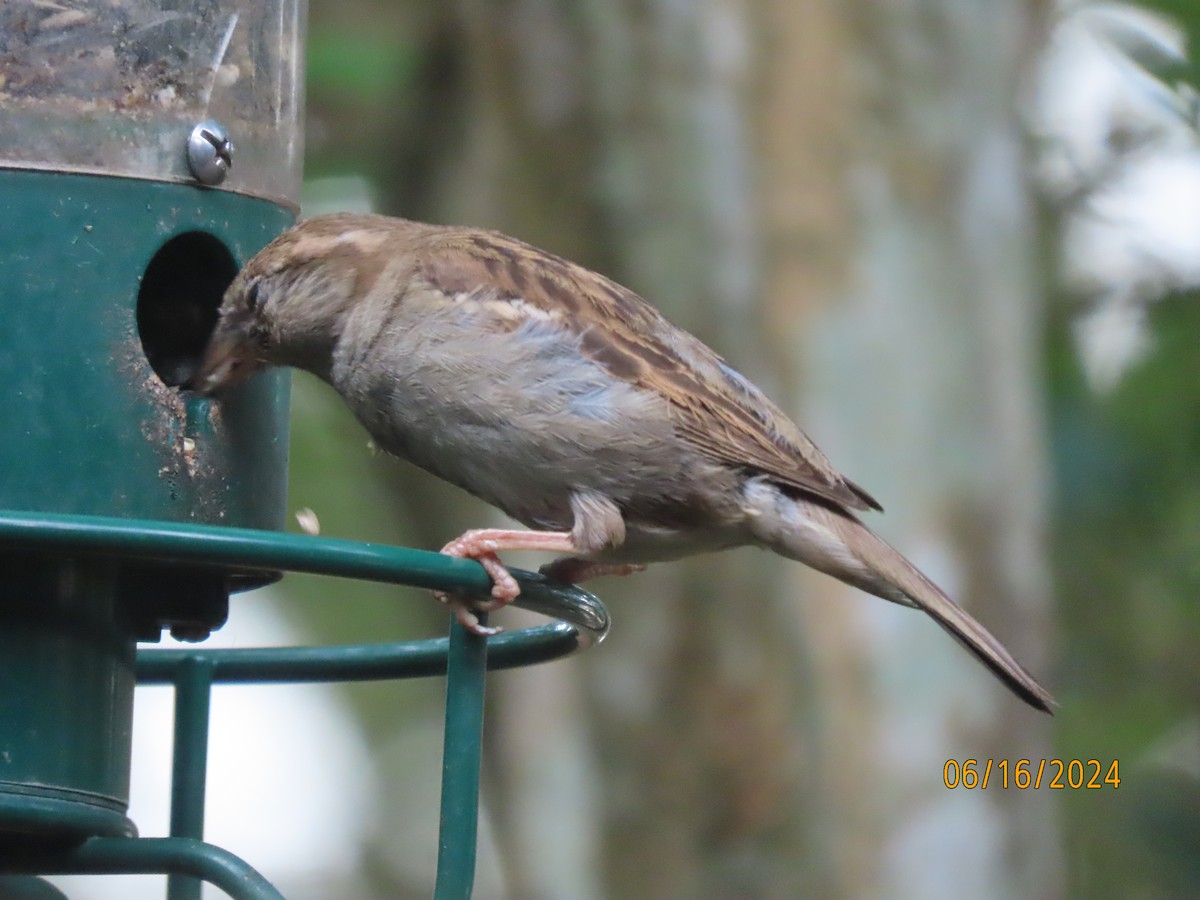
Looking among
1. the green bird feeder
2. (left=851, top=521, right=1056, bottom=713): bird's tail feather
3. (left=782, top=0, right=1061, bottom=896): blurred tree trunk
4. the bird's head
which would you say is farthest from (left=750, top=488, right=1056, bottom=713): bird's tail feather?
(left=782, top=0, right=1061, bottom=896): blurred tree trunk

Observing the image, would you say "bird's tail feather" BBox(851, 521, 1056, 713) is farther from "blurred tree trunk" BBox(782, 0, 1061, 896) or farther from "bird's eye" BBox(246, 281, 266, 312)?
"blurred tree trunk" BBox(782, 0, 1061, 896)

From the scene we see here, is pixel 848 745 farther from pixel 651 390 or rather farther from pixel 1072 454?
pixel 651 390

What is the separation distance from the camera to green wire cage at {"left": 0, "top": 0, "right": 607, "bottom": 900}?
3.54 meters

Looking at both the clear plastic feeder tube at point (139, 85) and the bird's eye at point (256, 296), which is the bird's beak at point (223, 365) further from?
the clear plastic feeder tube at point (139, 85)

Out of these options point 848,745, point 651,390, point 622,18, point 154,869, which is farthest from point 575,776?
point 154,869

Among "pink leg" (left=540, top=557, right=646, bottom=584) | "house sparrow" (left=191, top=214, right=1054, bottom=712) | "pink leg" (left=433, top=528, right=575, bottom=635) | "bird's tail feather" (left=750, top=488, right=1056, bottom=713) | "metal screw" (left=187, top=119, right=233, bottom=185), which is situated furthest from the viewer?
"pink leg" (left=540, top=557, right=646, bottom=584)

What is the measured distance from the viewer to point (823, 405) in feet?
23.0

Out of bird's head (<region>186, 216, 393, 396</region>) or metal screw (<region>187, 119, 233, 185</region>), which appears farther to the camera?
bird's head (<region>186, 216, 393, 396</region>)

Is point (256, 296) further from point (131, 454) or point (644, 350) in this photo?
point (644, 350)

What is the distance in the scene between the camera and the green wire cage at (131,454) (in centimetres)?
354

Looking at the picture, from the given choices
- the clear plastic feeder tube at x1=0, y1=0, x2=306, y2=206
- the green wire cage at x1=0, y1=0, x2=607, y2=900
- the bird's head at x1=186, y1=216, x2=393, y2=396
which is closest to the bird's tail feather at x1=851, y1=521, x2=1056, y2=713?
the green wire cage at x1=0, y1=0, x2=607, y2=900
